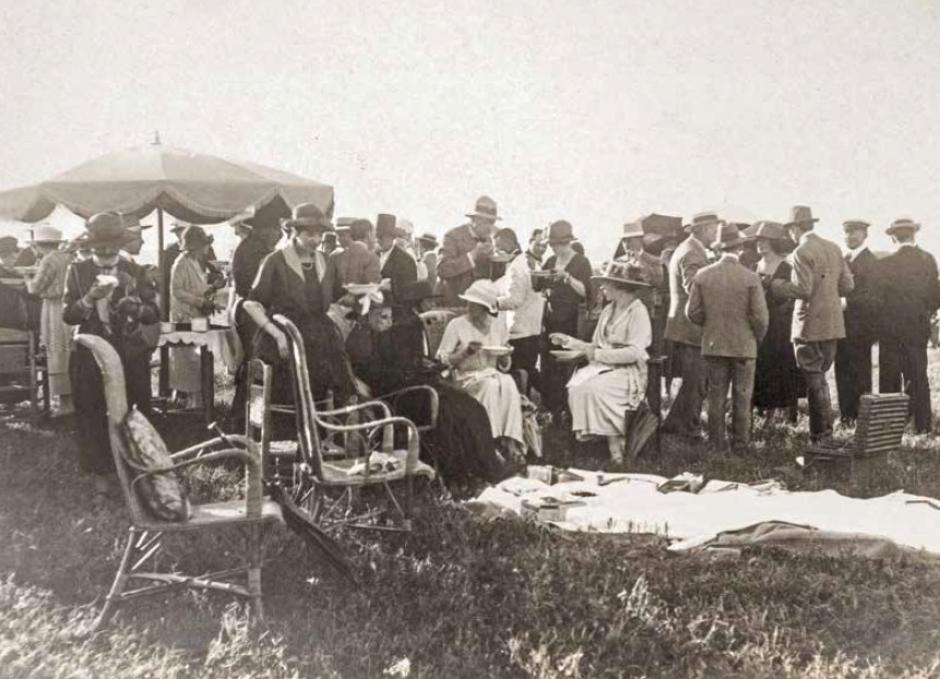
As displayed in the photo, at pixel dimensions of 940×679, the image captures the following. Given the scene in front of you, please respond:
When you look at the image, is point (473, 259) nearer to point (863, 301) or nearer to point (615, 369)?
point (615, 369)

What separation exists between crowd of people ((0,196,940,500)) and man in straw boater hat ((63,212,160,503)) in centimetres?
1

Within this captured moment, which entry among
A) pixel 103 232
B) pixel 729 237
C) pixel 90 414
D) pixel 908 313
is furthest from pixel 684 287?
pixel 90 414

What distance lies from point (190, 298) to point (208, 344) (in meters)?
0.91

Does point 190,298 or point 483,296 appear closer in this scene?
point 483,296

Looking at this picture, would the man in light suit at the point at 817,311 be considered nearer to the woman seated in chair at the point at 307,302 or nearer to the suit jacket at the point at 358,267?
the suit jacket at the point at 358,267

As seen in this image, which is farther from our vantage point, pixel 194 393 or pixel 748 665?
pixel 194 393

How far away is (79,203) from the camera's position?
9281 mm

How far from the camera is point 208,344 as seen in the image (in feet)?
28.7

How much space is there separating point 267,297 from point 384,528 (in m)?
2.05

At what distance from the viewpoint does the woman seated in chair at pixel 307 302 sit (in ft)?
21.2

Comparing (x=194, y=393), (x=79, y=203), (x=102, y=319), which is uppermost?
(x=79, y=203)

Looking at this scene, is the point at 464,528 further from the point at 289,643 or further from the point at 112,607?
the point at 112,607

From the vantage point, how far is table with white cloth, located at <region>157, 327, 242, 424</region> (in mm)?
8609

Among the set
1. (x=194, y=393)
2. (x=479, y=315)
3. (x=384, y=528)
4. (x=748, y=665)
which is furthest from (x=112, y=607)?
(x=194, y=393)
